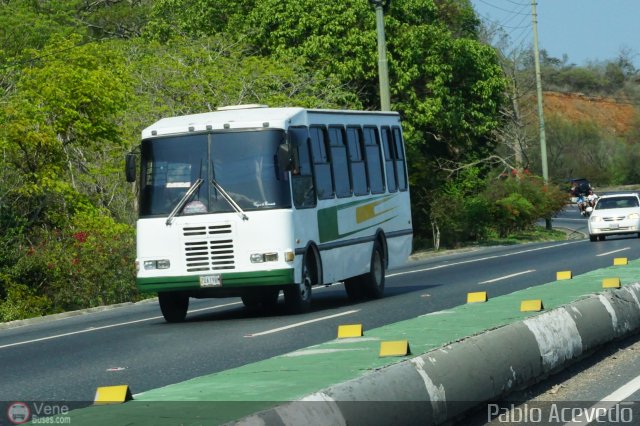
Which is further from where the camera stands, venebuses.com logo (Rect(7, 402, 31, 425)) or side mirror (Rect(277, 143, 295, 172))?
side mirror (Rect(277, 143, 295, 172))

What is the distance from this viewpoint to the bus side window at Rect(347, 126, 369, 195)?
20.8 meters

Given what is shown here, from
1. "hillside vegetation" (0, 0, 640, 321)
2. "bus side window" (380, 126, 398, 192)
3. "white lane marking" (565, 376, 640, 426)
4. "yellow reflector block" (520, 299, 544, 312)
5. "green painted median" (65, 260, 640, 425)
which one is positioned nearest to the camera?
"green painted median" (65, 260, 640, 425)

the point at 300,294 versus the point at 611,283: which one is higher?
the point at 611,283

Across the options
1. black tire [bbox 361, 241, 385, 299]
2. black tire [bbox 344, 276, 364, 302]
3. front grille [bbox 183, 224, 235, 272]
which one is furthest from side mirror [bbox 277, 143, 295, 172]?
black tire [bbox 361, 241, 385, 299]

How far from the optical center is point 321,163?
19.5m

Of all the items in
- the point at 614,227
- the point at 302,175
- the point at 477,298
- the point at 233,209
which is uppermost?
the point at 302,175

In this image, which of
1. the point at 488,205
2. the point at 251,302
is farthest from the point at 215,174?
the point at 488,205

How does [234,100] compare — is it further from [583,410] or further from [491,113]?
[583,410]

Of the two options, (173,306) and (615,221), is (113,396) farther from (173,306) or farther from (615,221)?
(615,221)

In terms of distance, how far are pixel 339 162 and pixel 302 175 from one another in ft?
5.75

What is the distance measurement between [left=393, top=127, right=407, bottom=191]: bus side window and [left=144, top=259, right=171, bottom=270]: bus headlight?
636cm

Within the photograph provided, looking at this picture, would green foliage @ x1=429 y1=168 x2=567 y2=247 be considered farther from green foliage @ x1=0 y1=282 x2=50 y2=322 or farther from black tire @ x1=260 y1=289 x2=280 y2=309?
black tire @ x1=260 y1=289 x2=280 y2=309

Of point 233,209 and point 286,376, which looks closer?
point 286,376

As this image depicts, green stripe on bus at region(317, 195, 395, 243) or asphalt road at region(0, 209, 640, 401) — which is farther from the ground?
green stripe on bus at region(317, 195, 395, 243)
